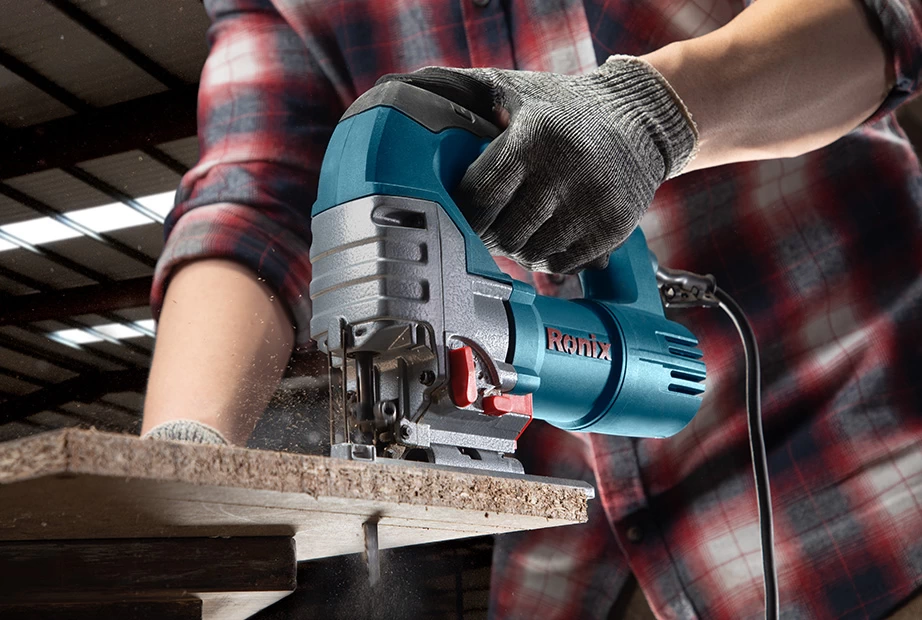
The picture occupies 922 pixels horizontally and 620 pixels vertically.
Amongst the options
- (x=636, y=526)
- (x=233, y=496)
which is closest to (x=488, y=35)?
(x=636, y=526)

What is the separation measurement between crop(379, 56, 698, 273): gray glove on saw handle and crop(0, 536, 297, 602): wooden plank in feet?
1.24

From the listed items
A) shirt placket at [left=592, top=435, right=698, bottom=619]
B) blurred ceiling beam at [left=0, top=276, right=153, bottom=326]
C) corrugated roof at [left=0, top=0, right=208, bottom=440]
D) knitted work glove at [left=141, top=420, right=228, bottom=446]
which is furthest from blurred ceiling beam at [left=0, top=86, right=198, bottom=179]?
shirt placket at [left=592, top=435, right=698, bottom=619]

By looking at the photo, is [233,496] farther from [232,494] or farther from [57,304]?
[57,304]

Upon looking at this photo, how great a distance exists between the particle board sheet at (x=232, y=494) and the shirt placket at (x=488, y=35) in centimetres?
77

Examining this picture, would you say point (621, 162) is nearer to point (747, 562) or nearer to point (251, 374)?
point (251, 374)

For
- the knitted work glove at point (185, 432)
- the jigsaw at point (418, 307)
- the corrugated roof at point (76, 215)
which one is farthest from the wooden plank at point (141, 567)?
the corrugated roof at point (76, 215)

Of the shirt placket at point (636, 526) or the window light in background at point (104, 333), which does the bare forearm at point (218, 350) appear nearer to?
the window light in background at point (104, 333)

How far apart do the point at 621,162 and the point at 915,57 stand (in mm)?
481

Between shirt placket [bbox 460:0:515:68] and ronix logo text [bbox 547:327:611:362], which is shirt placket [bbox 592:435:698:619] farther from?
shirt placket [bbox 460:0:515:68]

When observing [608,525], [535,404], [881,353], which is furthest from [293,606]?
[881,353]

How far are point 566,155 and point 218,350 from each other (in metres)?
0.56

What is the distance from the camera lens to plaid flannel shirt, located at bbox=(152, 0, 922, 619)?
1.23m

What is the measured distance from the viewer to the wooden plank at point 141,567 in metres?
0.61

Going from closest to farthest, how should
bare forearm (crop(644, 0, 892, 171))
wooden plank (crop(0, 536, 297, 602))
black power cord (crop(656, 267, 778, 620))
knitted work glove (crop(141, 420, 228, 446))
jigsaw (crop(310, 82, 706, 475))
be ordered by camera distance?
wooden plank (crop(0, 536, 297, 602)) < jigsaw (crop(310, 82, 706, 475)) < knitted work glove (crop(141, 420, 228, 446)) < bare forearm (crop(644, 0, 892, 171)) < black power cord (crop(656, 267, 778, 620))
